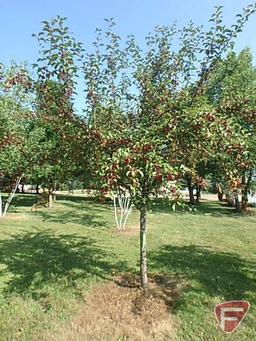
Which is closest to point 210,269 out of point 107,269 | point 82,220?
point 107,269

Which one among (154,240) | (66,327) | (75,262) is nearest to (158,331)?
(66,327)

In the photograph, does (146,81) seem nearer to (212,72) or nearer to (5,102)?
(212,72)

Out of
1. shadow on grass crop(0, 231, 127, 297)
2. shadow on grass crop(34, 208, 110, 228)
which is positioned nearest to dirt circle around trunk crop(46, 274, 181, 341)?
shadow on grass crop(0, 231, 127, 297)

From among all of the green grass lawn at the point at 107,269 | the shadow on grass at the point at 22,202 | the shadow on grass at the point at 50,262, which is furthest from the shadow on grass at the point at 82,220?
the shadow on grass at the point at 22,202

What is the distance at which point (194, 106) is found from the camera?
5.82 meters

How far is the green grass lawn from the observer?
6.02 meters

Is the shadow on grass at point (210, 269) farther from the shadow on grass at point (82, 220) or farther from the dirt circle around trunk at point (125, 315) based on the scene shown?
the shadow on grass at point (82, 220)

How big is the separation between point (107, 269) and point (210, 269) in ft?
7.98

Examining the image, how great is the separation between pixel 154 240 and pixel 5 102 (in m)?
7.84

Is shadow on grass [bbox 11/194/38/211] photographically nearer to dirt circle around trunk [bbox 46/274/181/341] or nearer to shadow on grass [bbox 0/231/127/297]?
shadow on grass [bbox 0/231/127/297]

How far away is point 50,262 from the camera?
9.43 meters

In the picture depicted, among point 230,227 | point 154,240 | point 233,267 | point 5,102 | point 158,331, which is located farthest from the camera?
point 230,227

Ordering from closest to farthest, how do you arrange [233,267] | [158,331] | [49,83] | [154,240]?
[158,331] < [49,83] < [233,267] < [154,240]

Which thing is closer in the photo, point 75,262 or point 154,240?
point 75,262
